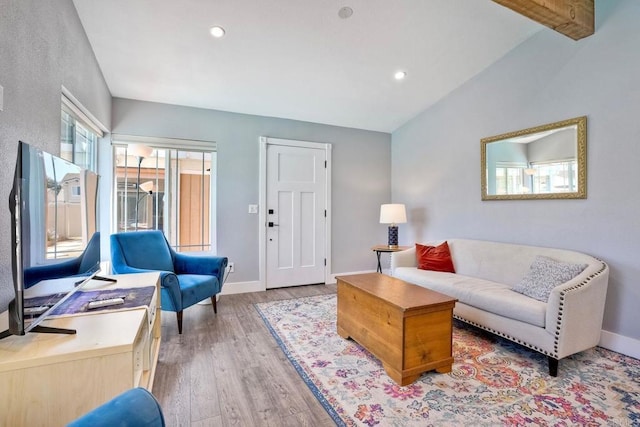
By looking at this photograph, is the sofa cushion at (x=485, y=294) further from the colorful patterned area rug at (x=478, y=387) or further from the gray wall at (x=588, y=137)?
the gray wall at (x=588, y=137)

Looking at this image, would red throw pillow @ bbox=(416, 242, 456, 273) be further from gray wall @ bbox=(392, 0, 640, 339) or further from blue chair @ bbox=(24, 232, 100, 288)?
blue chair @ bbox=(24, 232, 100, 288)

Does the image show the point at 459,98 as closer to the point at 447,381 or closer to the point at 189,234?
the point at 447,381

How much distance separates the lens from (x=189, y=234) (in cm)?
383

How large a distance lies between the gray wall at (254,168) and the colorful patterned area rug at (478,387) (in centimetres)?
179

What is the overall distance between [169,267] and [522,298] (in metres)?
3.16

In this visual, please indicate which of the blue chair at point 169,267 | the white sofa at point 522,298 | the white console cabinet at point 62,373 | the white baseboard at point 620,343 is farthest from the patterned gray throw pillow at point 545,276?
the blue chair at point 169,267

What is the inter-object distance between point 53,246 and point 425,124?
4.11 meters

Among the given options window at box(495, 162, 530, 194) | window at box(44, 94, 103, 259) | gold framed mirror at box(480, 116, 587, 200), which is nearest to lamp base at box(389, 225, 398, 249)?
gold framed mirror at box(480, 116, 587, 200)

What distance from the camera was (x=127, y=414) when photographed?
775 millimetres

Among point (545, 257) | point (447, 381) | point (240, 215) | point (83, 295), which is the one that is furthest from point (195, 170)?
point (545, 257)

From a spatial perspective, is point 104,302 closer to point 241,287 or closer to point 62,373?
point 62,373

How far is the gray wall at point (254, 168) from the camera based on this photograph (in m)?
3.61

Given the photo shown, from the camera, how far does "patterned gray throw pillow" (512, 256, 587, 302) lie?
2293mm

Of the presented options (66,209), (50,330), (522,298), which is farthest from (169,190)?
(522,298)
